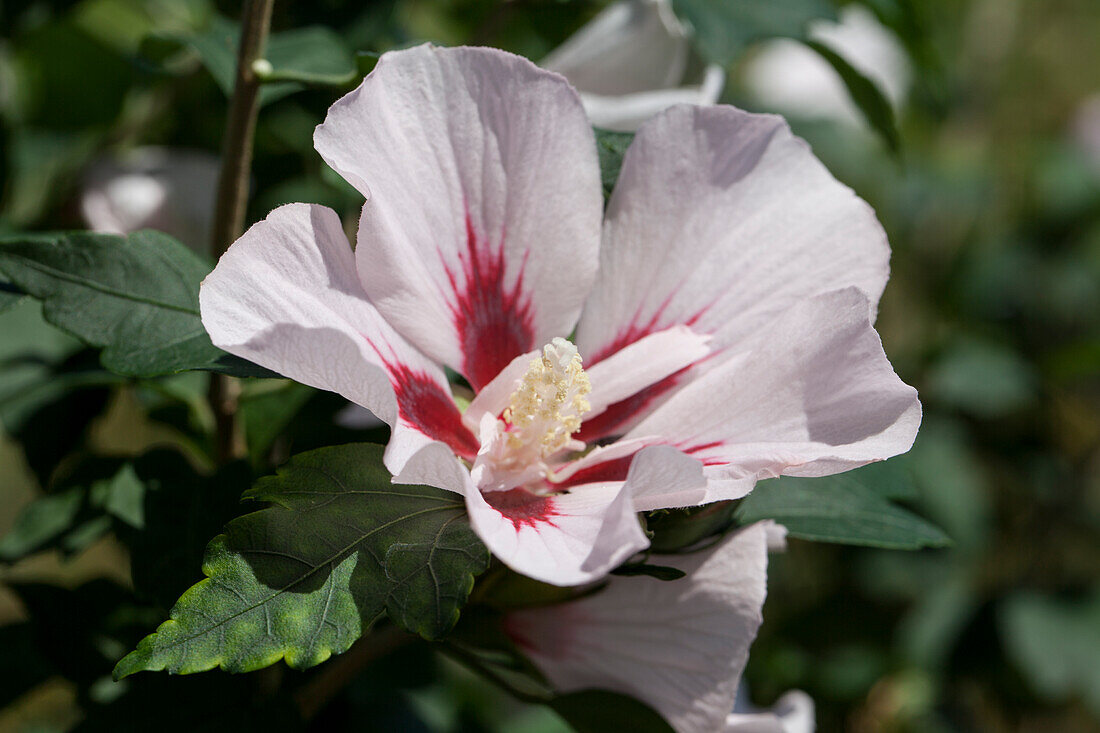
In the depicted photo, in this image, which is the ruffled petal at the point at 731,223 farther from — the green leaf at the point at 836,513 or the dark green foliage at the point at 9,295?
the dark green foliage at the point at 9,295

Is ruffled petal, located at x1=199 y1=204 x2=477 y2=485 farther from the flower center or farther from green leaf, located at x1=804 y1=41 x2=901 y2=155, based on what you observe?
green leaf, located at x1=804 y1=41 x2=901 y2=155

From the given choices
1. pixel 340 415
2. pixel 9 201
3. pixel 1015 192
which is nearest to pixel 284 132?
pixel 9 201

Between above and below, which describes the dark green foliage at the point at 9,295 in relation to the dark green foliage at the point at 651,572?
above

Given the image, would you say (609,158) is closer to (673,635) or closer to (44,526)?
(673,635)

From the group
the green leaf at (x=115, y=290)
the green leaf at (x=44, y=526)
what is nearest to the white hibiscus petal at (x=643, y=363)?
the green leaf at (x=115, y=290)

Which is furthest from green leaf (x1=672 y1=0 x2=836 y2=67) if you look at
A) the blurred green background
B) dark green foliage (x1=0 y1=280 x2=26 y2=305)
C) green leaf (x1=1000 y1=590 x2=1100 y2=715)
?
green leaf (x1=1000 y1=590 x2=1100 y2=715)
